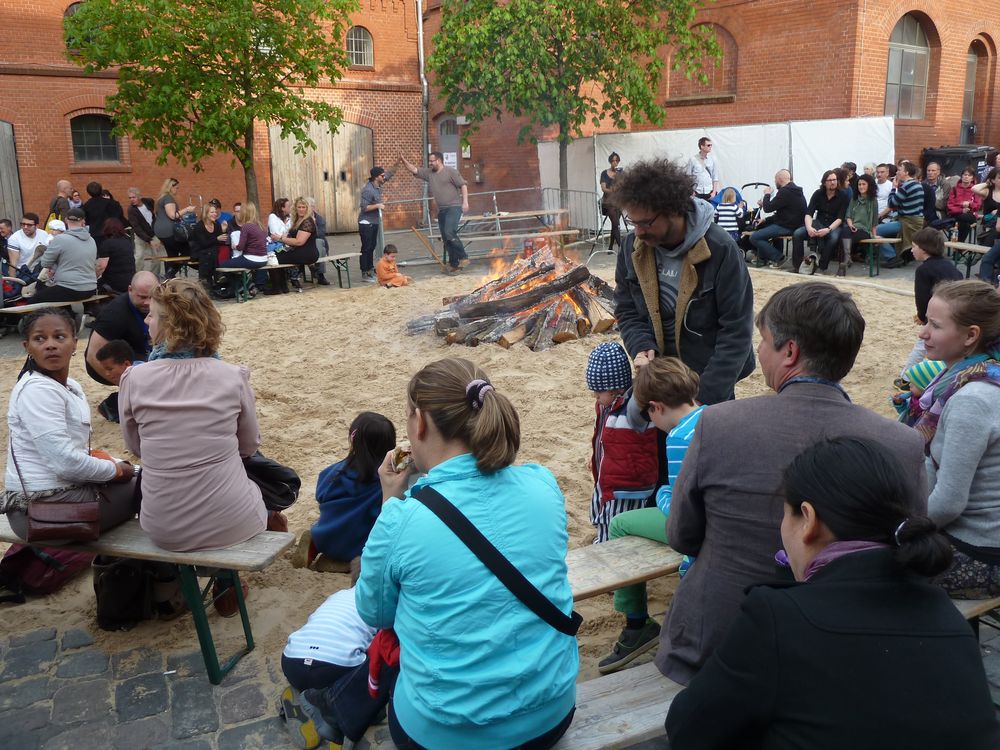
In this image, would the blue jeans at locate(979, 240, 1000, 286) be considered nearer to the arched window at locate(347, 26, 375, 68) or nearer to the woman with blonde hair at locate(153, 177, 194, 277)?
the woman with blonde hair at locate(153, 177, 194, 277)

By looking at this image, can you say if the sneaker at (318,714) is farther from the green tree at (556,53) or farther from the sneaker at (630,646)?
the green tree at (556,53)

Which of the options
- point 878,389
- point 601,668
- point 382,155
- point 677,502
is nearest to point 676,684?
point 677,502

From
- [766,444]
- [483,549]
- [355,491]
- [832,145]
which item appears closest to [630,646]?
[355,491]

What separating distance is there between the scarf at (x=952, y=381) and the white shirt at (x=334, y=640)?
2.16m

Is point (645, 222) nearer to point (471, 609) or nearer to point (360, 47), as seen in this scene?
point (471, 609)

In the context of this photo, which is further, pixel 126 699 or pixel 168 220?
pixel 168 220

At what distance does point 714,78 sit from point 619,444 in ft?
61.8

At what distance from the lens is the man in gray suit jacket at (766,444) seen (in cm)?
229

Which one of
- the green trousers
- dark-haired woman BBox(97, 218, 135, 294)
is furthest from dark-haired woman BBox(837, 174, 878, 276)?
the green trousers

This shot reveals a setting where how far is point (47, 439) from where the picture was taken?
12.0 ft

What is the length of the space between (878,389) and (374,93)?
57.6 feet

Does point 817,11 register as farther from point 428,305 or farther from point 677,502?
point 677,502

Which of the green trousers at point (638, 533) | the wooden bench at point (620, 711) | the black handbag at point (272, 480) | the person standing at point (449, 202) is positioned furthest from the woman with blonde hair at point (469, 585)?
the person standing at point (449, 202)

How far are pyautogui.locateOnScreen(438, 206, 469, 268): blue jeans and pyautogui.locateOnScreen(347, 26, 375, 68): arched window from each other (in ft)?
29.5
